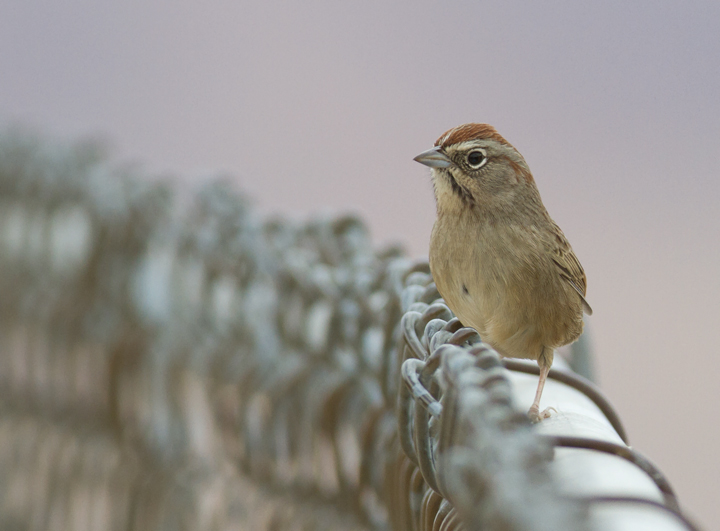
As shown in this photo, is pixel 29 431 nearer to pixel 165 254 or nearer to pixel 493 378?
pixel 165 254

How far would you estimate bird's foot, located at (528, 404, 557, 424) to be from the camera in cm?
61

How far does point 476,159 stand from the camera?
916 millimetres

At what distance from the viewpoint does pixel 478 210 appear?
2.88 feet

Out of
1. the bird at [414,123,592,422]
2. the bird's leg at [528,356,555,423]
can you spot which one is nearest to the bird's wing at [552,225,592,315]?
the bird at [414,123,592,422]

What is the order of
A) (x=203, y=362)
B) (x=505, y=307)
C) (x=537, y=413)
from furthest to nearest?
(x=203, y=362), (x=505, y=307), (x=537, y=413)

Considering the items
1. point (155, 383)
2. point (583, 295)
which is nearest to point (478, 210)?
point (583, 295)

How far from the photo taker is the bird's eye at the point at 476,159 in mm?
914

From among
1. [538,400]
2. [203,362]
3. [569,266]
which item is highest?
[569,266]

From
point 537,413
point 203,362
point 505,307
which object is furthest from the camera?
point 203,362

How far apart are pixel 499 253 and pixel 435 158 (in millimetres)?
146

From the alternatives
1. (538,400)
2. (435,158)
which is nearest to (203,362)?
(435,158)

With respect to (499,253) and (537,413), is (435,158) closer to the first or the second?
(499,253)

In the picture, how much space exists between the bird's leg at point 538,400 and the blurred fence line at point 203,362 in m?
0.08

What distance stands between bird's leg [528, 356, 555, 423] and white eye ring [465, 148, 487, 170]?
0.25 metres
